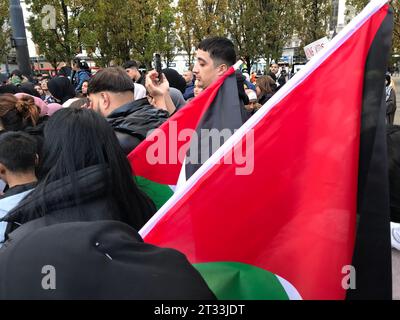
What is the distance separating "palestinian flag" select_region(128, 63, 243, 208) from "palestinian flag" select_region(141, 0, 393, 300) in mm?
901

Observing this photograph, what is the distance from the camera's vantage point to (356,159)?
51.7 inches

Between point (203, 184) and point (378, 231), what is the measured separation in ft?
1.98

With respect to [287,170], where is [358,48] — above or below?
above

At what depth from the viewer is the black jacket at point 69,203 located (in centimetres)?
146

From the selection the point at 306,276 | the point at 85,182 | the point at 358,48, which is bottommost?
the point at 306,276

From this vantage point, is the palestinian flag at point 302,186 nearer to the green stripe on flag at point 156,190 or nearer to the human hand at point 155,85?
the green stripe on flag at point 156,190

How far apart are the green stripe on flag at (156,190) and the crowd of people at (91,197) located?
0.70 ft

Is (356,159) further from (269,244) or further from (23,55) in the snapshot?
(23,55)

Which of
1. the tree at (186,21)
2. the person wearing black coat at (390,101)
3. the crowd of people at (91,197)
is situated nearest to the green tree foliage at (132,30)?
the tree at (186,21)

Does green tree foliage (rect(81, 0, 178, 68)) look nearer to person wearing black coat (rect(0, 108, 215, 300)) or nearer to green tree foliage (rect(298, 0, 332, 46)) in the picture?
green tree foliage (rect(298, 0, 332, 46))

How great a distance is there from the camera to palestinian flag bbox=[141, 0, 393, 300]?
1.30m

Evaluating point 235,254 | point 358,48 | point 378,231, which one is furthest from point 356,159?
point 235,254

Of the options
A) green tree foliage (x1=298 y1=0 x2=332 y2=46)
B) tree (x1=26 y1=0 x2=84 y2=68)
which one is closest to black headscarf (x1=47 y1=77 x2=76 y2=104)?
tree (x1=26 y1=0 x2=84 y2=68)

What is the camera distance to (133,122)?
2426mm
